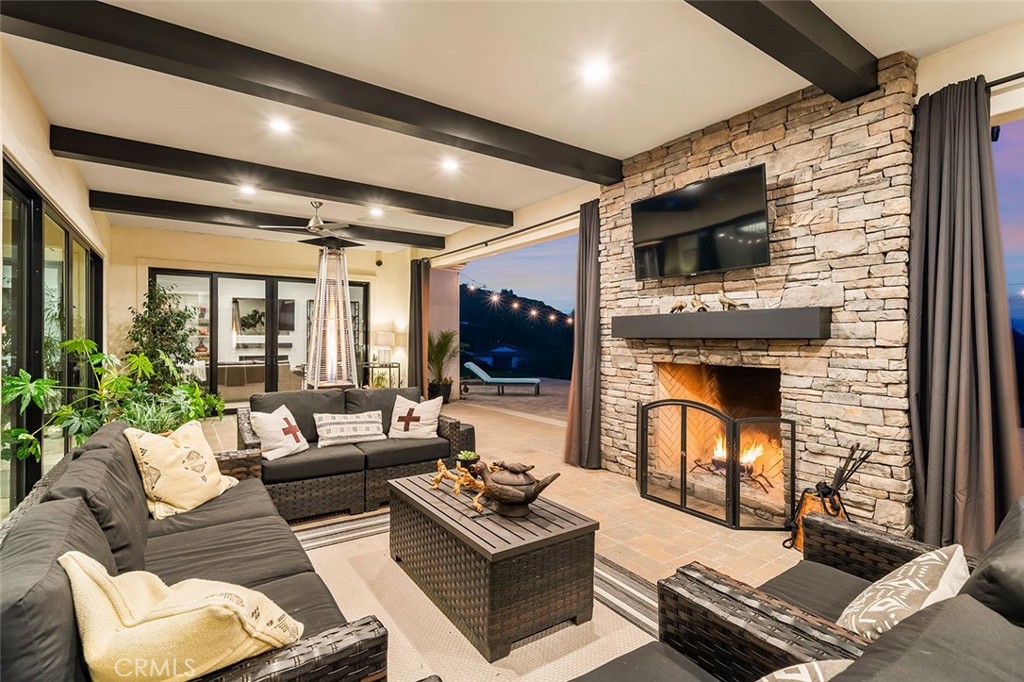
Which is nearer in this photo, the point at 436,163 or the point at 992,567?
the point at 992,567

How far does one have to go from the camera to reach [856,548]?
1807mm

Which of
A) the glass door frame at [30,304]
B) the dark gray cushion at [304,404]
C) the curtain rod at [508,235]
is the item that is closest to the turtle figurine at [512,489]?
the dark gray cushion at [304,404]

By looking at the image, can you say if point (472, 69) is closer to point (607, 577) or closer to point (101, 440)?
point (101, 440)

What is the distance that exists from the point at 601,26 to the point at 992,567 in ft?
8.45

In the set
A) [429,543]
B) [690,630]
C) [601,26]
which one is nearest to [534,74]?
[601,26]

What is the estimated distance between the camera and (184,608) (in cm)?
107

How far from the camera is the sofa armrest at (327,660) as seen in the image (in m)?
1.13

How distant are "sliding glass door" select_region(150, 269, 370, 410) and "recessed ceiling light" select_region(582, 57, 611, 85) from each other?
6147mm

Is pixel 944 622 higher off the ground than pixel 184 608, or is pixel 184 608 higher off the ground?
pixel 944 622

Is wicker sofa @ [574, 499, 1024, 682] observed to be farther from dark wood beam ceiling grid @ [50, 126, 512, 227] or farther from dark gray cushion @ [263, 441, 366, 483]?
dark wood beam ceiling grid @ [50, 126, 512, 227]

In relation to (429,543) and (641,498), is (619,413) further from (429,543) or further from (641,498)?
(429,543)

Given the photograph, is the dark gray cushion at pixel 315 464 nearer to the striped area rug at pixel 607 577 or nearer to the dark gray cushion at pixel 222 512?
the striped area rug at pixel 607 577

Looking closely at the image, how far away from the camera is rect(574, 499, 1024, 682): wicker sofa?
735mm

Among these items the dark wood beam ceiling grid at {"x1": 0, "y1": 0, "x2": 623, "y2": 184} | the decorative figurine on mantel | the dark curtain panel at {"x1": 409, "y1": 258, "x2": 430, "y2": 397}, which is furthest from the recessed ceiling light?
the dark curtain panel at {"x1": 409, "y1": 258, "x2": 430, "y2": 397}
